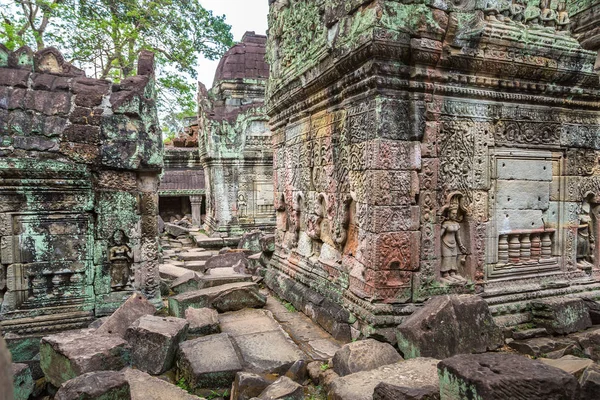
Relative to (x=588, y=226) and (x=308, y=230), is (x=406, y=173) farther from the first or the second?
(x=588, y=226)

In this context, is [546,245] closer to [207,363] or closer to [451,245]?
[451,245]

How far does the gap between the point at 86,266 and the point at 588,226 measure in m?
5.65

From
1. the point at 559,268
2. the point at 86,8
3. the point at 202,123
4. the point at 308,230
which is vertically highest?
the point at 86,8

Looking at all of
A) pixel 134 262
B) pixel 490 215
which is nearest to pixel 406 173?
pixel 490 215

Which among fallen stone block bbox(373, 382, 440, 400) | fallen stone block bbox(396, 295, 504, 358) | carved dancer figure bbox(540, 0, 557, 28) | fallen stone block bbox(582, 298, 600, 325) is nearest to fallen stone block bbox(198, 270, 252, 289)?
fallen stone block bbox(396, 295, 504, 358)

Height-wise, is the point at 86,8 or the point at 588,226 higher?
the point at 86,8

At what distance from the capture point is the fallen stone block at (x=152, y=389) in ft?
9.18

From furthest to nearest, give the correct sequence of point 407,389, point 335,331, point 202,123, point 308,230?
point 202,123 < point 308,230 < point 335,331 < point 407,389

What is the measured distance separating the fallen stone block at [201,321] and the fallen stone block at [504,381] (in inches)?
90.8

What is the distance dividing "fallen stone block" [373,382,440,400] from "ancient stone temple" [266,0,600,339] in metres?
1.06

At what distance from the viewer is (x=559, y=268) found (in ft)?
15.2

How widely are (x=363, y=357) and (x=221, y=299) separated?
6.79ft

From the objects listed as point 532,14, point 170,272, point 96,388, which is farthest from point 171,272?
point 532,14

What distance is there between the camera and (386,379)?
9.63 feet
